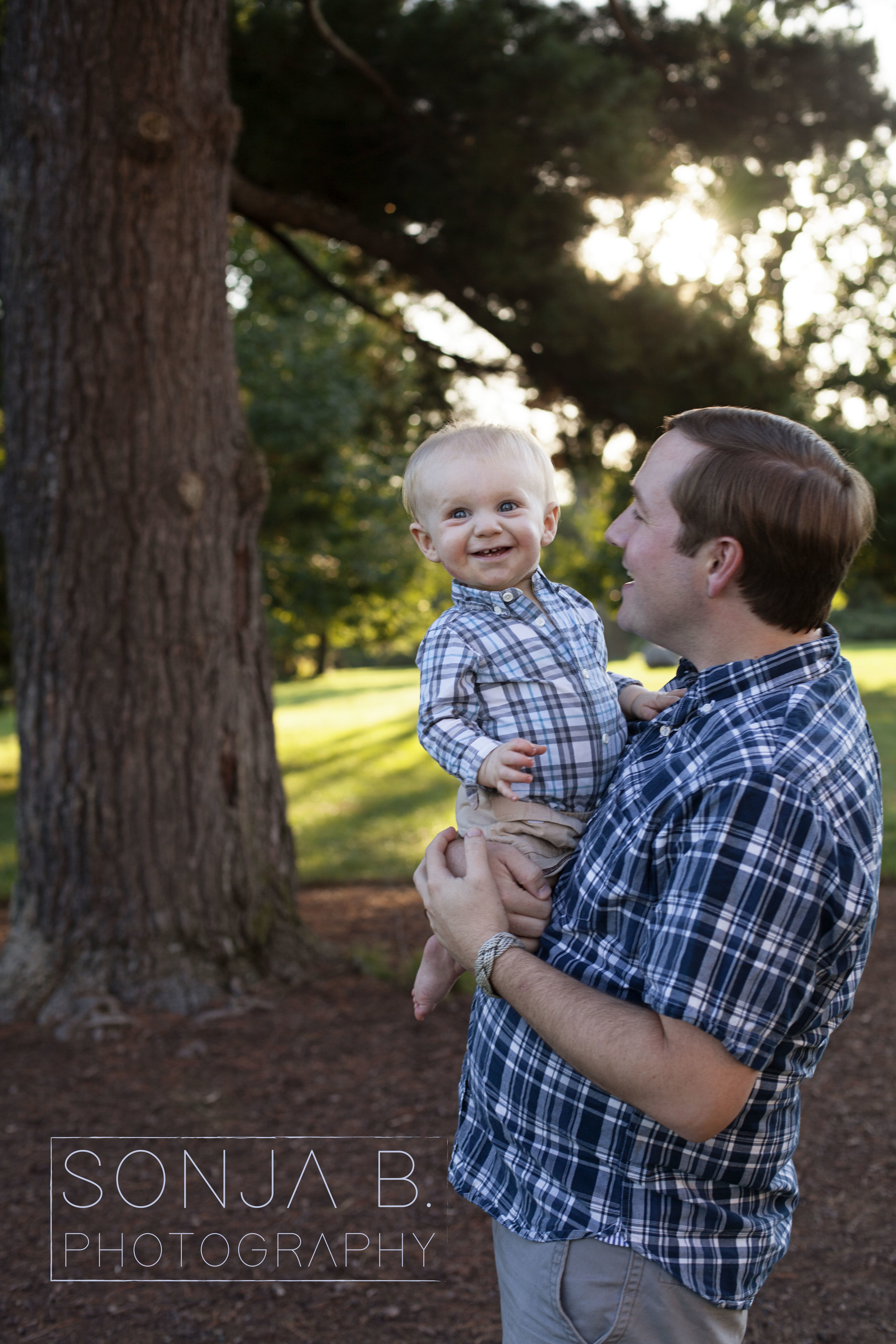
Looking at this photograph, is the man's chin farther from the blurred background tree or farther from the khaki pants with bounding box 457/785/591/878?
the blurred background tree

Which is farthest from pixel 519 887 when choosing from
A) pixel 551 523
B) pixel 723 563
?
pixel 551 523

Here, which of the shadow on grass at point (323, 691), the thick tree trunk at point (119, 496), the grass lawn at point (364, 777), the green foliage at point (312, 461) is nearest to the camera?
the thick tree trunk at point (119, 496)

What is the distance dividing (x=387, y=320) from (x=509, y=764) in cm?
579

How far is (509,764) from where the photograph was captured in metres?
1.78

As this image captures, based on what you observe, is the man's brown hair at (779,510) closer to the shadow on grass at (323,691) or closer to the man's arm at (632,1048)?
the man's arm at (632,1048)

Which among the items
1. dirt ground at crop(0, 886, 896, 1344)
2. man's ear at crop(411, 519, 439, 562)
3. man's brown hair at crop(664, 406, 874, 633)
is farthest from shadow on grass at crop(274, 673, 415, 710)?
man's brown hair at crop(664, 406, 874, 633)

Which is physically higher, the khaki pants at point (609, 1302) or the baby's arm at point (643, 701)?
the baby's arm at point (643, 701)

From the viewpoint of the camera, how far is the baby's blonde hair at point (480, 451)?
2055 millimetres

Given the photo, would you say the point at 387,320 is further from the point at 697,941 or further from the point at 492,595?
the point at 697,941

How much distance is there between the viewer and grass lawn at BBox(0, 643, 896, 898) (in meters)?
9.05

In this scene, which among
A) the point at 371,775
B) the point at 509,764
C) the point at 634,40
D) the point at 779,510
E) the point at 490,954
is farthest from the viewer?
the point at 371,775

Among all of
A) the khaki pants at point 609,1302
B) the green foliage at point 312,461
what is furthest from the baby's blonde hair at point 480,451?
the green foliage at point 312,461

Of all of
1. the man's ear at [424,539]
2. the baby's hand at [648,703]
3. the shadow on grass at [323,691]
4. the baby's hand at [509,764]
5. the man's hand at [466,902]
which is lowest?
the shadow on grass at [323,691]

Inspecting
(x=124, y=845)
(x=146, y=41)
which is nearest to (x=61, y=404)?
(x=146, y=41)
